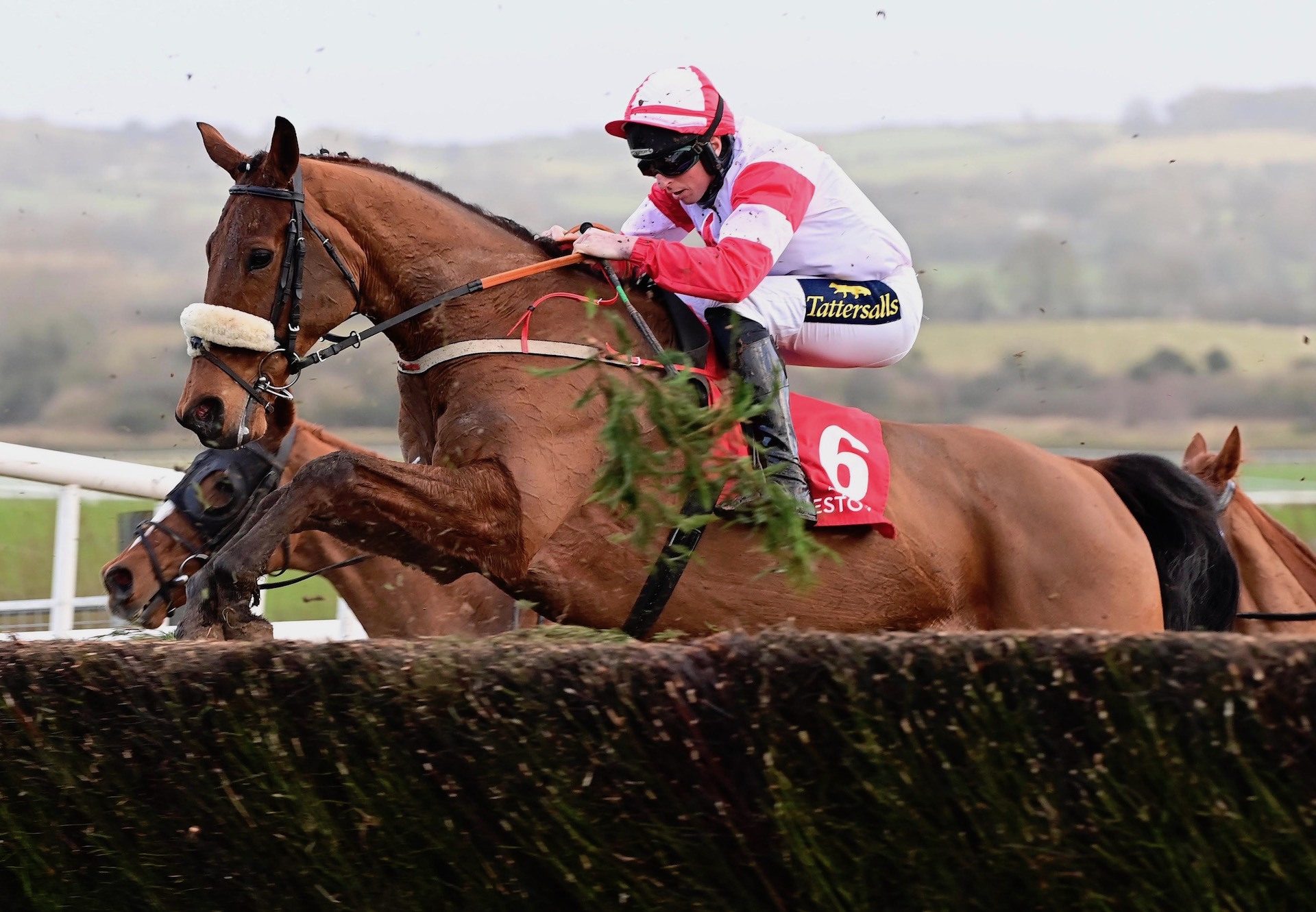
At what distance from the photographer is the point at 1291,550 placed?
487 centimetres

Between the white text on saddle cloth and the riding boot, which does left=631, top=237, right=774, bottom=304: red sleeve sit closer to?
the riding boot

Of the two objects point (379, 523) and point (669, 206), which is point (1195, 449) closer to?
point (669, 206)

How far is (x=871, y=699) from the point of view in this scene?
2.27 meters

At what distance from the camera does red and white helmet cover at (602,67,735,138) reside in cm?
342

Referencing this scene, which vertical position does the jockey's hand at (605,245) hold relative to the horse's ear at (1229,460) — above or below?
above

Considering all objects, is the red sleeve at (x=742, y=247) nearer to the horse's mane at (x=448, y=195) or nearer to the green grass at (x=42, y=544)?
the horse's mane at (x=448, y=195)

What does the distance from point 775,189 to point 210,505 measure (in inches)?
75.7

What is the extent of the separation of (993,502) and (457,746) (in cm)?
194

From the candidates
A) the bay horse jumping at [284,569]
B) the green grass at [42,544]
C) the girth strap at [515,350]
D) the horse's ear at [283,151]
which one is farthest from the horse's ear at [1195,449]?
the horse's ear at [283,151]

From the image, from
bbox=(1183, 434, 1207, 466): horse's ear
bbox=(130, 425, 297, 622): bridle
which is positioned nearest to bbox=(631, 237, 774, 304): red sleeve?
bbox=(130, 425, 297, 622): bridle

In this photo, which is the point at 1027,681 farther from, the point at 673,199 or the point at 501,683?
the point at 673,199

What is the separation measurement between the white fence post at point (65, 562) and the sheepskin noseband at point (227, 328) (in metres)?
2.01

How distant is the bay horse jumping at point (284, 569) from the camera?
4102 mm

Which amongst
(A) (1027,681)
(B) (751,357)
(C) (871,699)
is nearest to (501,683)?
(C) (871,699)
